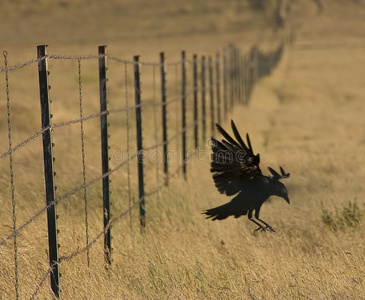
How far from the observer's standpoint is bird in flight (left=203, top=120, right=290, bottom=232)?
16.7 feet

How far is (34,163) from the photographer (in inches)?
386

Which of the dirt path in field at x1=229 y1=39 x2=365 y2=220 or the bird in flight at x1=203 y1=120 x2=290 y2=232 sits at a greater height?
the bird in flight at x1=203 y1=120 x2=290 y2=232

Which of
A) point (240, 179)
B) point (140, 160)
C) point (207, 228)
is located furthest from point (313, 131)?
point (240, 179)

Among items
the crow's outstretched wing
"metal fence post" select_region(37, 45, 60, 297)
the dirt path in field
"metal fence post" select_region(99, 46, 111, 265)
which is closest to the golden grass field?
the dirt path in field

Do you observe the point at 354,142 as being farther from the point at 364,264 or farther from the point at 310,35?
the point at 310,35

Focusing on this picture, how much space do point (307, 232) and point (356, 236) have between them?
1.67ft

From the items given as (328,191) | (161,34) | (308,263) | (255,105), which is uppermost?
(308,263)

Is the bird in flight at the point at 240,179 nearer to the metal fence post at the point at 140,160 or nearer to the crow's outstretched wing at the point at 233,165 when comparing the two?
the crow's outstretched wing at the point at 233,165

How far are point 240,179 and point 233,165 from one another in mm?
143

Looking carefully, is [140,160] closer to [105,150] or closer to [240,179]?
[105,150]

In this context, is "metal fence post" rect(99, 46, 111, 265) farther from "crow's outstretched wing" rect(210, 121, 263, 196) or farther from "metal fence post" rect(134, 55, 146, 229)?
"crow's outstretched wing" rect(210, 121, 263, 196)

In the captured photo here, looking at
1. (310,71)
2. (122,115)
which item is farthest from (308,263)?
(310,71)

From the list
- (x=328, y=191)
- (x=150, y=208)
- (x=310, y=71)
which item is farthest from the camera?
(x=310, y=71)

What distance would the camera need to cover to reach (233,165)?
17.1 feet
